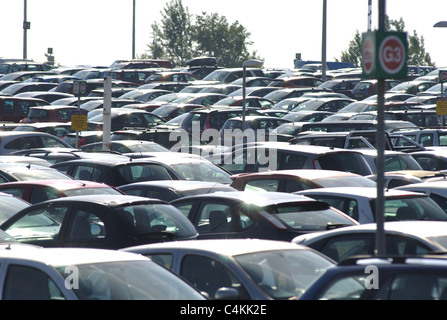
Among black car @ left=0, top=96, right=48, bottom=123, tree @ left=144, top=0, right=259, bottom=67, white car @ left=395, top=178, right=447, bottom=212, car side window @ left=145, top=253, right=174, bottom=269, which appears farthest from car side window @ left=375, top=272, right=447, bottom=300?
tree @ left=144, top=0, right=259, bottom=67

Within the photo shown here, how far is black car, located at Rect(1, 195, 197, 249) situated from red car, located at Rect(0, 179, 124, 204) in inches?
69.7

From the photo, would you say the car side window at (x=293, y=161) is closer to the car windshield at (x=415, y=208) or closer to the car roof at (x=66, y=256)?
the car windshield at (x=415, y=208)

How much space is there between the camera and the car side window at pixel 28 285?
21.8 feet

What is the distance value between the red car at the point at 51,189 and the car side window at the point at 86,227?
2.30 m

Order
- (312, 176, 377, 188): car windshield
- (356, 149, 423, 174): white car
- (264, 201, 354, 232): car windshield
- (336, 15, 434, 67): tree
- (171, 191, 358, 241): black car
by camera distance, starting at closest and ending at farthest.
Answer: (171, 191, 358, 241): black car
(264, 201, 354, 232): car windshield
(312, 176, 377, 188): car windshield
(356, 149, 423, 174): white car
(336, 15, 434, 67): tree

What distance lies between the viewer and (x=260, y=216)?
1034 centimetres

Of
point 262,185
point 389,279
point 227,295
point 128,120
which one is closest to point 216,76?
point 128,120

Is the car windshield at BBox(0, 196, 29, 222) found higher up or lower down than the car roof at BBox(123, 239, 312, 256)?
lower down

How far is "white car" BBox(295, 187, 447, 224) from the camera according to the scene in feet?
37.7

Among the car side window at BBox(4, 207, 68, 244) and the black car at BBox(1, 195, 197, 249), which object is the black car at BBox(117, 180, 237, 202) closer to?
the black car at BBox(1, 195, 197, 249)

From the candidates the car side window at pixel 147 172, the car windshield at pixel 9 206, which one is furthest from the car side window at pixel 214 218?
the car side window at pixel 147 172

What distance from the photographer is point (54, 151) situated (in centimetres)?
2023

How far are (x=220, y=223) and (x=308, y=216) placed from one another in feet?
3.34

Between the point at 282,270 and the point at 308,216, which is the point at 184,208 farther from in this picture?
the point at 282,270
